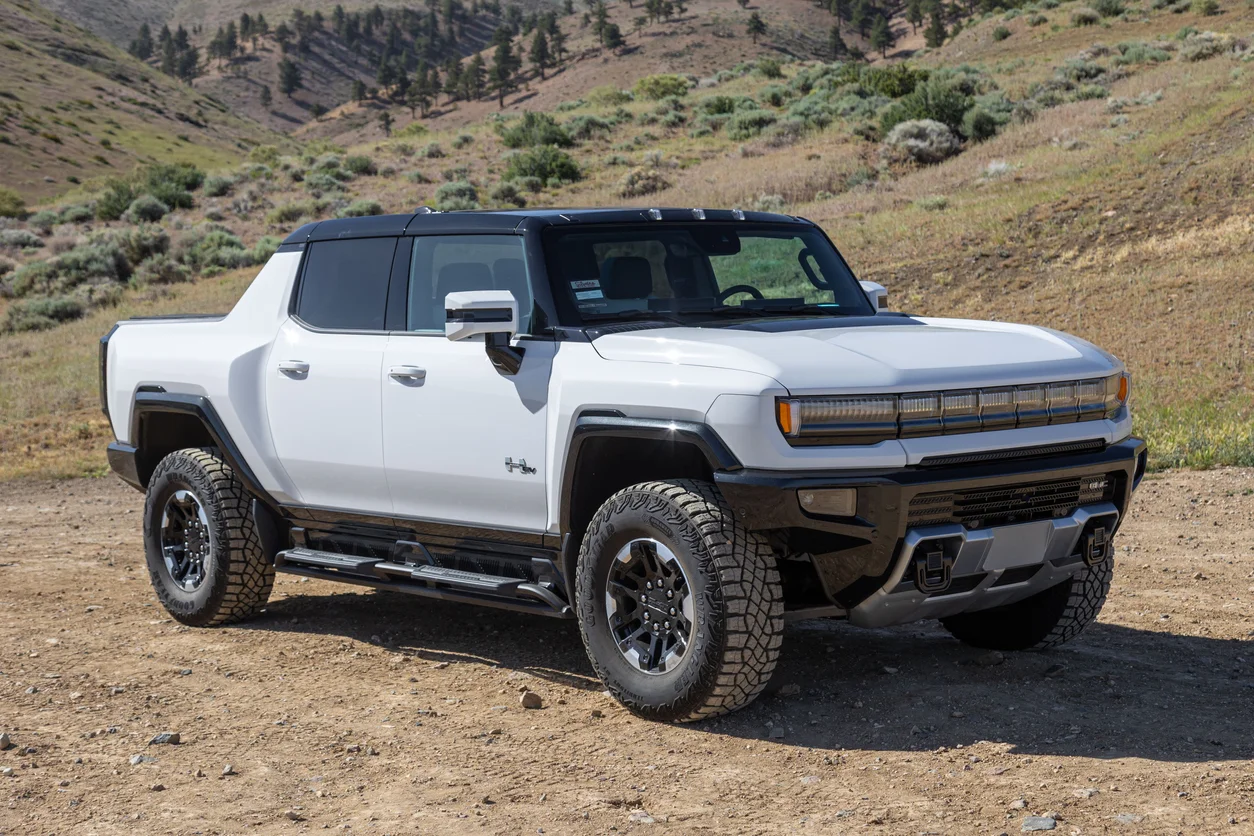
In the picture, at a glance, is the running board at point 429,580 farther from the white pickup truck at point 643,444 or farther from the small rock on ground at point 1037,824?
the small rock on ground at point 1037,824

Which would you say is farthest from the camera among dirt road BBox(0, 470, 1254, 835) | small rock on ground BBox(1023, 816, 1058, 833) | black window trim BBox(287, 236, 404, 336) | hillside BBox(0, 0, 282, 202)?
hillside BBox(0, 0, 282, 202)

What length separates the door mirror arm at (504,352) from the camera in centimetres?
561

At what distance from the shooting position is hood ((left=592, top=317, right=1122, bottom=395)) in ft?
15.8

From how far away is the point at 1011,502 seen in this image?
16.6 feet

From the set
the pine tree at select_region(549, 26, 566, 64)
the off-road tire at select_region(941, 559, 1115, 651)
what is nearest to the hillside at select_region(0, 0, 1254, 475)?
the off-road tire at select_region(941, 559, 1115, 651)

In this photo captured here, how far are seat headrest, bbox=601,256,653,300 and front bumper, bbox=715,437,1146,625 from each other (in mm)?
1364

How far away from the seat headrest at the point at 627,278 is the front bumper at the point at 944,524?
1.36 metres

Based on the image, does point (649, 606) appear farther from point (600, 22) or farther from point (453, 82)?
point (600, 22)

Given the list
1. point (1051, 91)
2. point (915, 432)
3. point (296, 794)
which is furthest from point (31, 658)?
point (1051, 91)

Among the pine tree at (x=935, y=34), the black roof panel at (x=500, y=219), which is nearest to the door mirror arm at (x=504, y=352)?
the black roof panel at (x=500, y=219)

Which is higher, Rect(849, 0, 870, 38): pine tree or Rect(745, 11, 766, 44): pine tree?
Rect(849, 0, 870, 38): pine tree

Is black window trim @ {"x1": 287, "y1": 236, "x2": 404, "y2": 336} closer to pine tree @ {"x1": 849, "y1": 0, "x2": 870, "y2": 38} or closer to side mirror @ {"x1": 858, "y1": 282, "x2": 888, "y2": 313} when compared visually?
side mirror @ {"x1": 858, "y1": 282, "x2": 888, "y2": 313}

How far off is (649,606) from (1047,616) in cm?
200

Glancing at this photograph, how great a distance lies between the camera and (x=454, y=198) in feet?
128
